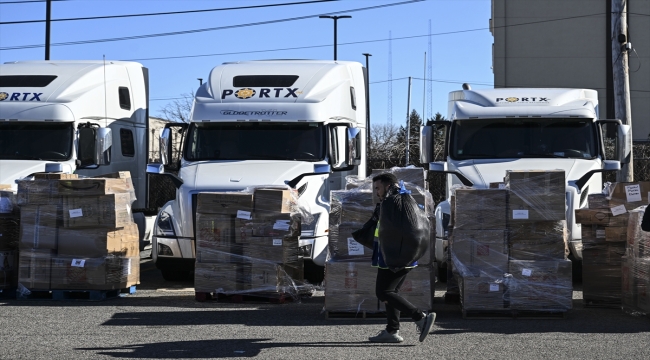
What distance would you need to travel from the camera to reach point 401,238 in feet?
30.3

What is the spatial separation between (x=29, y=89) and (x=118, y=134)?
5.80ft

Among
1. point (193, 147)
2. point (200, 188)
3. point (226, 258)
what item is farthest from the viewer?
point (193, 147)

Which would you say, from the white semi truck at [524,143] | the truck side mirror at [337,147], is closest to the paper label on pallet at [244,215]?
the truck side mirror at [337,147]

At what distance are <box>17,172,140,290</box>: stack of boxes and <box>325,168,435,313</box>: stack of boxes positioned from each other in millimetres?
3237

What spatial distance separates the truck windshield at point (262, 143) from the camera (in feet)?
47.3

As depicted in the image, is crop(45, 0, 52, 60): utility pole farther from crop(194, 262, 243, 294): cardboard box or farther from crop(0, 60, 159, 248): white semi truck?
crop(194, 262, 243, 294): cardboard box

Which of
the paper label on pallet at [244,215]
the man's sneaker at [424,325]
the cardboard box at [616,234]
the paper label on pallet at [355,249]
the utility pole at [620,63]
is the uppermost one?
the utility pole at [620,63]

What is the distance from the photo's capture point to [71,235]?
505 inches

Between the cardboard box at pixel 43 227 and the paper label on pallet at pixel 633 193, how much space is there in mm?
7612

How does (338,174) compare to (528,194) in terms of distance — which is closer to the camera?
(528,194)

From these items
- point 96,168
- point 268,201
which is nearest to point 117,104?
point 96,168

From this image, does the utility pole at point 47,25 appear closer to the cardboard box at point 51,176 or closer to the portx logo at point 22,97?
the portx logo at point 22,97

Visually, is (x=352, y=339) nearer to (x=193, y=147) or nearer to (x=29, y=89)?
(x=193, y=147)

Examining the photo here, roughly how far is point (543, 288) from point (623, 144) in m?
3.93
